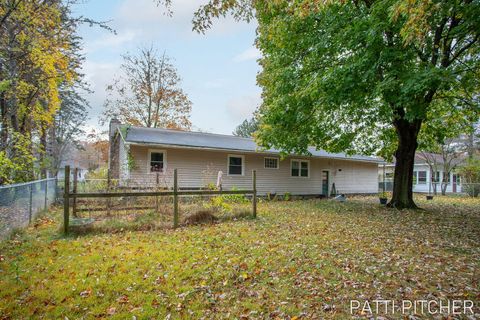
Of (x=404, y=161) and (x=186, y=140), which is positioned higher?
(x=186, y=140)

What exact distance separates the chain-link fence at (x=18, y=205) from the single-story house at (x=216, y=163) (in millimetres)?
2904

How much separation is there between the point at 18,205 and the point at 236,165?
36.5ft

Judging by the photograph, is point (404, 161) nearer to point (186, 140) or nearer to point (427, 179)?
point (186, 140)

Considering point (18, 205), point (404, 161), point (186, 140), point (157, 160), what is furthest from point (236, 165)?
point (18, 205)

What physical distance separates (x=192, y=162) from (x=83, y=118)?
12.7 m

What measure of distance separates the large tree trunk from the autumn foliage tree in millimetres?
19921

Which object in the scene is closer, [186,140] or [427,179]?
[186,140]

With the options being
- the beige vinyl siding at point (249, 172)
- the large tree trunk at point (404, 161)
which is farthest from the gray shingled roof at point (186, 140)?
the large tree trunk at point (404, 161)

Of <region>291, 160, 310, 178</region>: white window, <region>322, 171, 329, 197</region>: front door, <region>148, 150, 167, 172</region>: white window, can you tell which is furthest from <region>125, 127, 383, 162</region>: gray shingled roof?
<region>322, 171, 329, 197</region>: front door

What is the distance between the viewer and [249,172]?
55.5ft

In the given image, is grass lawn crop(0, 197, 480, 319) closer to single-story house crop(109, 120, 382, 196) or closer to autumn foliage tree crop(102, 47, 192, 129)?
single-story house crop(109, 120, 382, 196)

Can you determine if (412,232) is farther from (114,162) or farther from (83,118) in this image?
(83,118)

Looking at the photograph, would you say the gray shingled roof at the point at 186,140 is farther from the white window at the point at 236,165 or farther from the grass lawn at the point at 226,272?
the grass lawn at the point at 226,272

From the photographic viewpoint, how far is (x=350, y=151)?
50.0 feet
